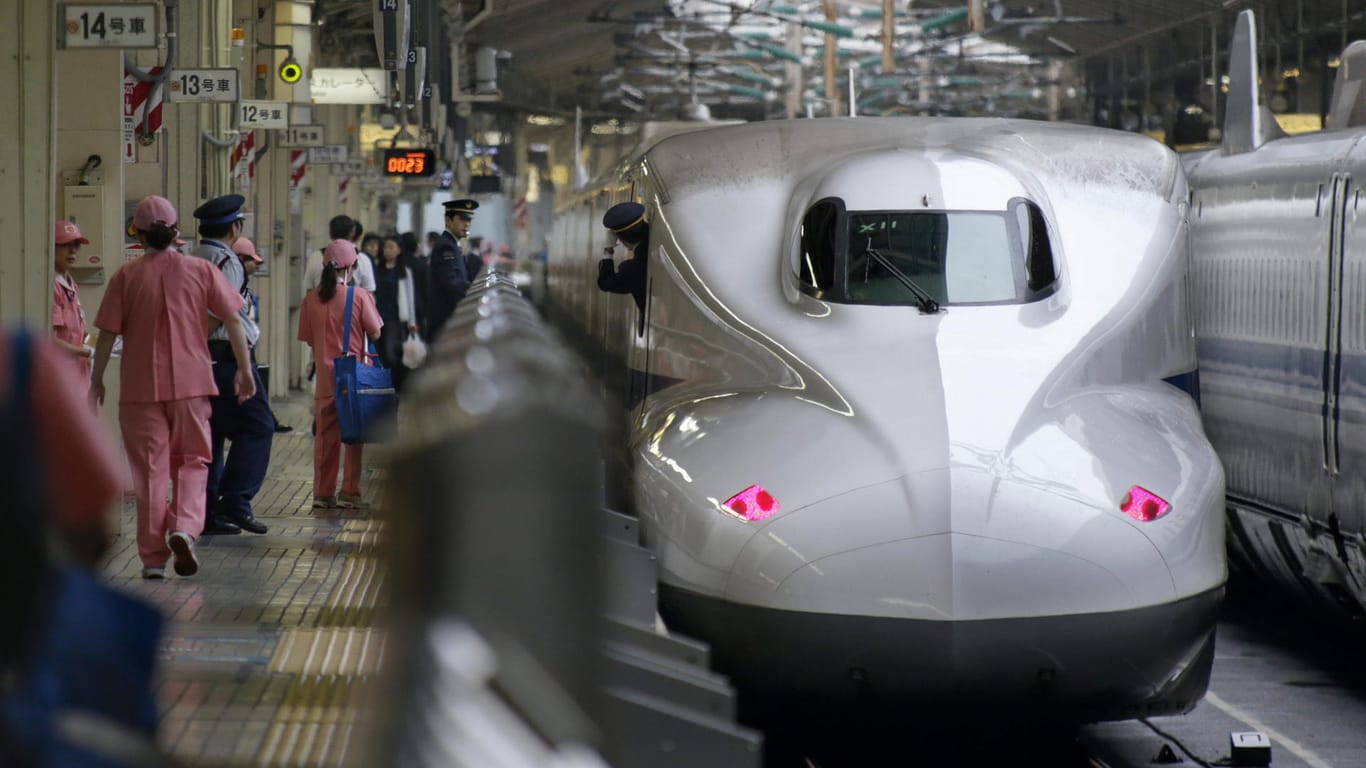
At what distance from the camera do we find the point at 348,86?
2183 cm

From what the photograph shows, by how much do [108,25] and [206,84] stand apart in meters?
2.99

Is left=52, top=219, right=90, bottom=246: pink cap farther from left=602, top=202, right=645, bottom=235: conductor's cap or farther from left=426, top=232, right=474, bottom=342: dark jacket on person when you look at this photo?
left=602, top=202, right=645, bottom=235: conductor's cap

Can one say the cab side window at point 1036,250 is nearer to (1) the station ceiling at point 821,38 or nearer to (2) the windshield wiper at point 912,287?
→ (2) the windshield wiper at point 912,287

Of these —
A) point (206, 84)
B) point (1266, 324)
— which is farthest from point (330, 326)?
point (1266, 324)

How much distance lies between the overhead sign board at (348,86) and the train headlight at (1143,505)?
16.2 meters

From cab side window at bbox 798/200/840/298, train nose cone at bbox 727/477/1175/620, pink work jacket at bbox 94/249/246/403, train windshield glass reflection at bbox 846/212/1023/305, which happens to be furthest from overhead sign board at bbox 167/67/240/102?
train nose cone at bbox 727/477/1175/620

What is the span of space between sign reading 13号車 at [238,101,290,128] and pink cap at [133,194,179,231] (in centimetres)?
775

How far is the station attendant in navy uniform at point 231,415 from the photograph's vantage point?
10.2m

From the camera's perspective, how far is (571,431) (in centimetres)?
224

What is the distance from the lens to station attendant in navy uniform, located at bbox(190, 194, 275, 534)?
1022 cm

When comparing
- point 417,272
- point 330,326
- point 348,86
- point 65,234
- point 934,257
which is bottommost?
point 330,326

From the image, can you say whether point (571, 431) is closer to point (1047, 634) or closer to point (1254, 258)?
point (1047, 634)

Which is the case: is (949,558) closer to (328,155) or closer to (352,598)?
(352,598)

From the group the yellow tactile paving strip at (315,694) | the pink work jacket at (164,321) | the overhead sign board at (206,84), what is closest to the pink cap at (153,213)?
the pink work jacket at (164,321)
